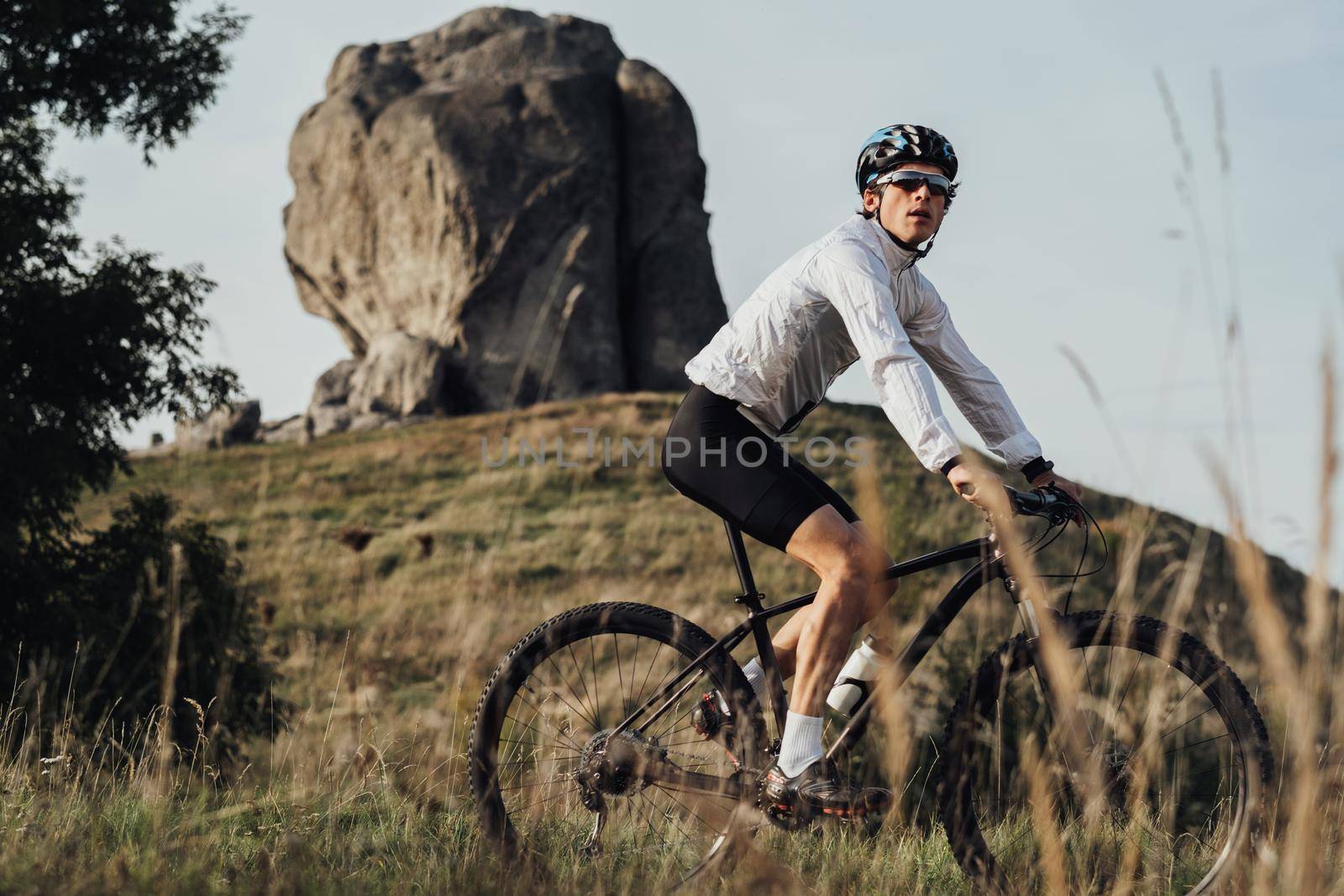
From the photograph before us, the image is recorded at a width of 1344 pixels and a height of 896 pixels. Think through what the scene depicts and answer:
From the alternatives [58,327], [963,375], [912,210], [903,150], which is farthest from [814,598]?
[58,327]

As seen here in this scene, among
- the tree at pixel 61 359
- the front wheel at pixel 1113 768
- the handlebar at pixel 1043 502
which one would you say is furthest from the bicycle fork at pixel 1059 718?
the tree at pixel 61 359

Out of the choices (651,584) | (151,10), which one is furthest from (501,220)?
(151,10)

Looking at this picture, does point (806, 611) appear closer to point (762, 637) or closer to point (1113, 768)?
point (762, 637)

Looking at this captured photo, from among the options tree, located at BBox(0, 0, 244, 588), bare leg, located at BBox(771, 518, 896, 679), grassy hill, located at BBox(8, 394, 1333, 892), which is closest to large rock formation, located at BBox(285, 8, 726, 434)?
grassy hill, located at BBox(8, 394, 1333, 892)

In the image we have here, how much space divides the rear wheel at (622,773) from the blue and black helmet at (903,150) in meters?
1.41

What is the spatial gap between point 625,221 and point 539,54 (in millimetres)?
7034

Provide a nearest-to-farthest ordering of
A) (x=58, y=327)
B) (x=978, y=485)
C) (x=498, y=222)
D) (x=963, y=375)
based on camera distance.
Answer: (x=978, y=485)
(x=963, y=375)
(x=58, y=327)
(x=498, y=222)

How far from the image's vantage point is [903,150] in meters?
3.26

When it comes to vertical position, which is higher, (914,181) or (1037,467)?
(914,181)

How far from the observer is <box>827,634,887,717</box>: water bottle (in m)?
3.23

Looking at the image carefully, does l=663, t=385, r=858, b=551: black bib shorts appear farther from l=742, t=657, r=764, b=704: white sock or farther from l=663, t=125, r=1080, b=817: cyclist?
l=742, t=657, r=764, b=704: white sock

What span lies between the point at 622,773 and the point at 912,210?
182 cm

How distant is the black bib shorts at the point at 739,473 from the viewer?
125 inches

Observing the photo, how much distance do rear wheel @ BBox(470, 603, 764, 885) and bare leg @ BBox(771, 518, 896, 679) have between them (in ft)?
0.56
